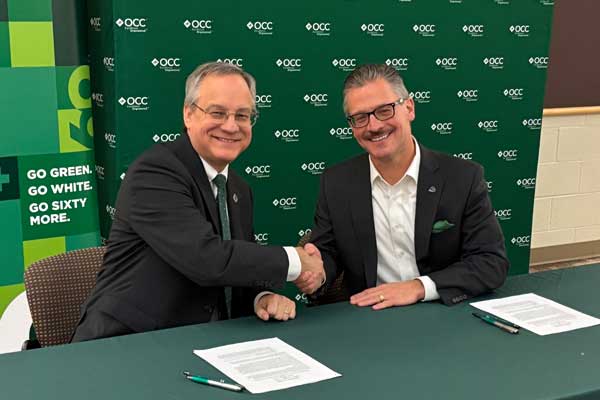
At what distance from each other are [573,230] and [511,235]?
3.39 feet

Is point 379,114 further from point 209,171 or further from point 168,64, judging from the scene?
point 168,64

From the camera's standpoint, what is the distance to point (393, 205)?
2.47 metres

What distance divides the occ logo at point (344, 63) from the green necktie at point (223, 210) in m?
1.93

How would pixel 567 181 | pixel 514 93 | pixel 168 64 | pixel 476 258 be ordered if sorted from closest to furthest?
1. pixel 476 258
2. pixel 168 64
3. pixel 514 93
4. pixel 567 181

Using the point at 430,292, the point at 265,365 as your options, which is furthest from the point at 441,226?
the point at 265,365

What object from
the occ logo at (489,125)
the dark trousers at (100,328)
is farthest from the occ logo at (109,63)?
the occ logo at (489,125)

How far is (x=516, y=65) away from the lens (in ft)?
14.9

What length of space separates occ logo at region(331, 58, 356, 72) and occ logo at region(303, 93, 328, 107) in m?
0.17

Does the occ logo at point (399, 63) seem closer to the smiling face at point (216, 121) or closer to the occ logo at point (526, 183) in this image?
the occ logo at point (526, 183)

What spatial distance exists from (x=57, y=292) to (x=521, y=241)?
3391 mm

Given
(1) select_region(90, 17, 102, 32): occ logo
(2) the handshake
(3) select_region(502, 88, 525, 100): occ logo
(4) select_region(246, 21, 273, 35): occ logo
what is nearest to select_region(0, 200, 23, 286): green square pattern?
(1) select_region(90, 17, 102, 32): occ logo

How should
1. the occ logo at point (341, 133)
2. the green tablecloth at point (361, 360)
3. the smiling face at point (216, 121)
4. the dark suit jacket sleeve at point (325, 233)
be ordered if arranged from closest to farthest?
the green tablecloth at point (361, 360)
the smiling face at point (216, 121)
the dark suit jacket sleeve at point (325, 233)
the occ logo at point (341, 133)

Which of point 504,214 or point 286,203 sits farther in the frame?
point 504,214

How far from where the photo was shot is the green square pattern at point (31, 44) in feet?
10.3
